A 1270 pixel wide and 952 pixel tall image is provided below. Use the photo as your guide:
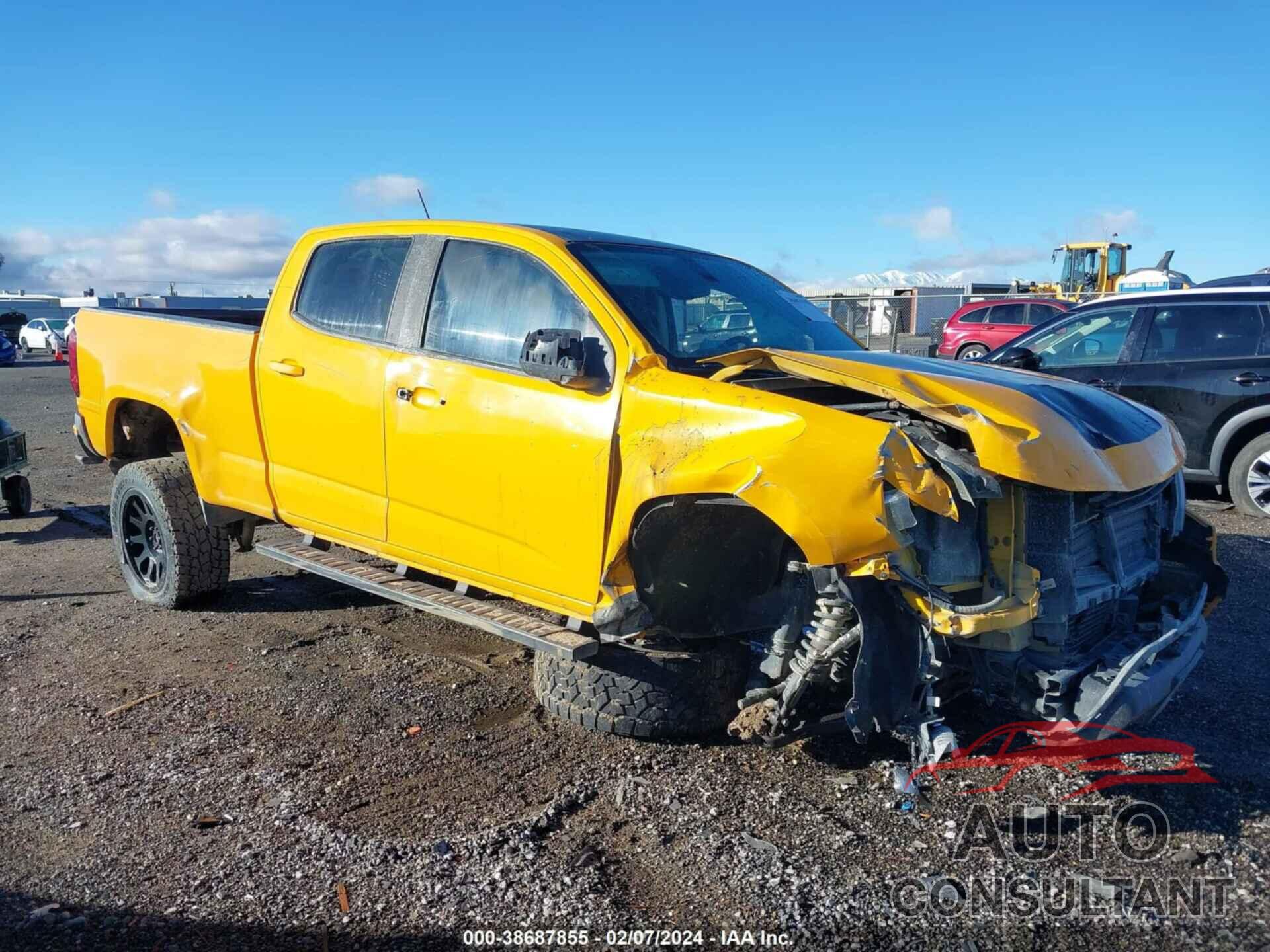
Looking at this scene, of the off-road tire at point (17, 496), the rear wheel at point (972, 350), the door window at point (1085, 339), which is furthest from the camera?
the rear wheel at point (972, 350)

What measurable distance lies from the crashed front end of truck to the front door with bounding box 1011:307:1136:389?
16.5 feet

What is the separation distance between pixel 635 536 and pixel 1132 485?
1.64 m

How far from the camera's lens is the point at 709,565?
144 inches

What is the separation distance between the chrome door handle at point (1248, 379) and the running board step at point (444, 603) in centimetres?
645

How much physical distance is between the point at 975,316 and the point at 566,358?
2074cm

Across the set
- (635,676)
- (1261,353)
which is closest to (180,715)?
(635,676)

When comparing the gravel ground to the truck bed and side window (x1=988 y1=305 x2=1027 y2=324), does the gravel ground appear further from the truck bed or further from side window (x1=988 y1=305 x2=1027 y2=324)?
side window (x1=988 y1=305 x2=1027 y2=324)

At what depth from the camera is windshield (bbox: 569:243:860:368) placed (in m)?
3.89

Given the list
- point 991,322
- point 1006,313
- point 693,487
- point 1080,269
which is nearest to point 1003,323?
point 991,322

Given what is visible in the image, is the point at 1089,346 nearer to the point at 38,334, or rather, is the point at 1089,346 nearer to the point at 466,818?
the point at 466,818

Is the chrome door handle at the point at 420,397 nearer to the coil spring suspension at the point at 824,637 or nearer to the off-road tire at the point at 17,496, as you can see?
the coil spring suspension at the point at 824,637

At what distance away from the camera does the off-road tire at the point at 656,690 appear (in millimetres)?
3799

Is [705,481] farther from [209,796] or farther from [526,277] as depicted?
[209,796]

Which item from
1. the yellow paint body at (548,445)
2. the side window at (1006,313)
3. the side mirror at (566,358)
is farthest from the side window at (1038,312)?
the side mirror at (566,358)
